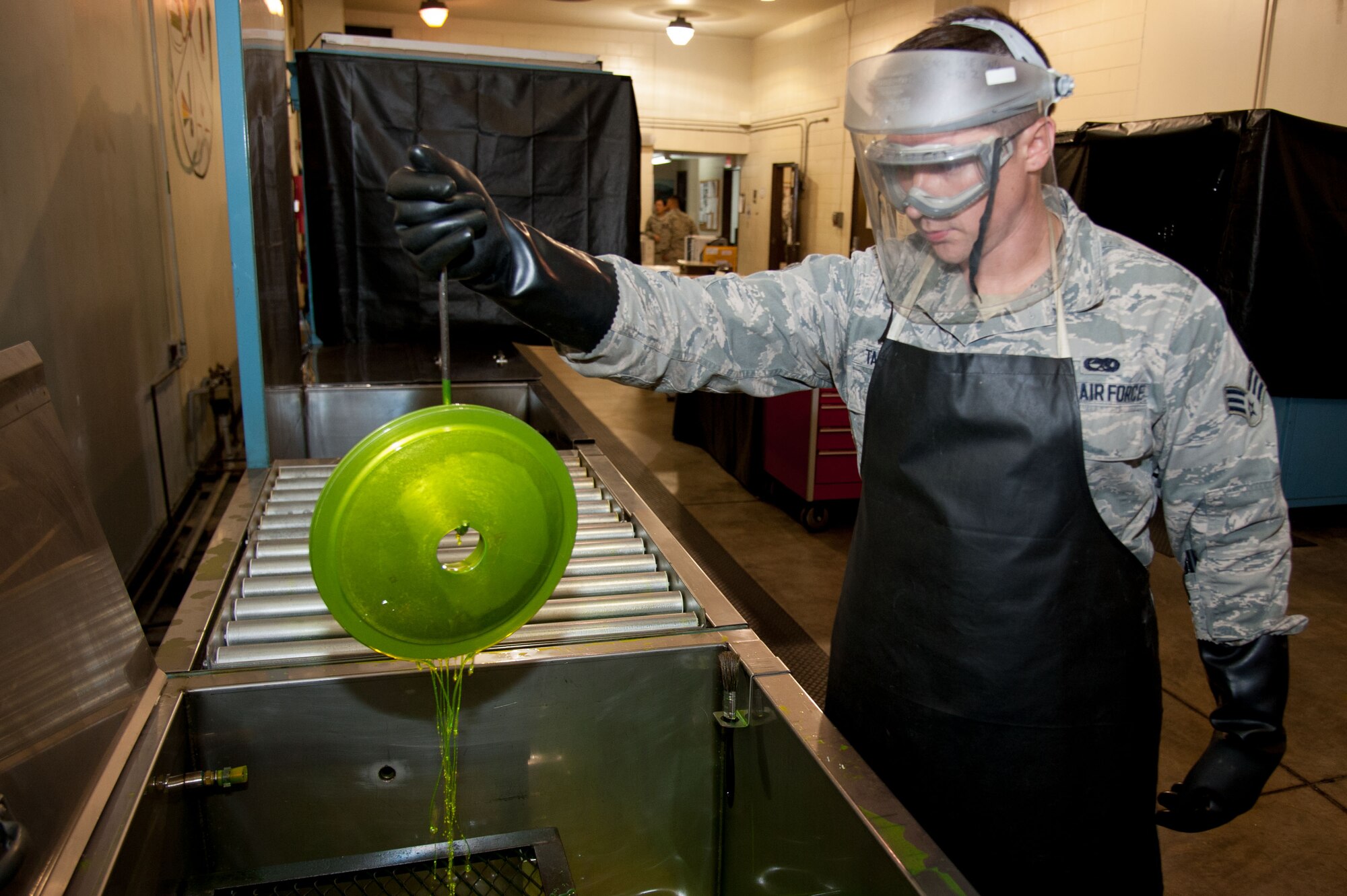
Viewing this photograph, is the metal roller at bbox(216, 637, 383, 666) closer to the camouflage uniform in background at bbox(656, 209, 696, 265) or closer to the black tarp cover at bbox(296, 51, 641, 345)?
the black tarp cover at bbox(296, 51, 641, 345)

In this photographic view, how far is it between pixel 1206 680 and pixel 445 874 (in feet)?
9.27

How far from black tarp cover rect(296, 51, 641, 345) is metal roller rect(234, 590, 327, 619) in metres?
2.21

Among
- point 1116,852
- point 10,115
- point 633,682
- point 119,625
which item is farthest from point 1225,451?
point 10,115

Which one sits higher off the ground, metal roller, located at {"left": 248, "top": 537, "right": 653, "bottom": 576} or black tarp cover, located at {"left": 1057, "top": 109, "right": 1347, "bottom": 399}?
black tarp cover, located at {"left": 1057, "top": 109, "right": 1347, "bottom": 399}

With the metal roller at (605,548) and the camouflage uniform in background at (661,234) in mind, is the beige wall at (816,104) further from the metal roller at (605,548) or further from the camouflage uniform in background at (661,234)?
the metal roller at (605,548)

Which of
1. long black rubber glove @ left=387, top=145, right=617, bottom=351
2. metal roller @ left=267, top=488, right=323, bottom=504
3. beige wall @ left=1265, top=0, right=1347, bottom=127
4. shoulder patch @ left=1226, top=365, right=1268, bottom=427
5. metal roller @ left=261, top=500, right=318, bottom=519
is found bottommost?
metal roller @ left=261, top=500, right=318, bottom=519

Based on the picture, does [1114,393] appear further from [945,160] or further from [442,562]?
[442,562]

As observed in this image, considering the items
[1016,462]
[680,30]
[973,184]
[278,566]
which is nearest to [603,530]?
[278,566]

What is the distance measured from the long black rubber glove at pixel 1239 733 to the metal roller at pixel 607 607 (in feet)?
2.56

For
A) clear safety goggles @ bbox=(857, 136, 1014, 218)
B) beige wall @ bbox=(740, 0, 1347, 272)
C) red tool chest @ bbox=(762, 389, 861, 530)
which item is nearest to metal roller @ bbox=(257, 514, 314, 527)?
clear safety goggles @ bbox=(857, 136, 1014, 218)

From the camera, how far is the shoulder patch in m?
1.17

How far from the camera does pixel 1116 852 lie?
4.17 ft

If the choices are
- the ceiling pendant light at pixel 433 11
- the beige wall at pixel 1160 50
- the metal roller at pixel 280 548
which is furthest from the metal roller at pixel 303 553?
the ceiling pendant light at pixel 433 11

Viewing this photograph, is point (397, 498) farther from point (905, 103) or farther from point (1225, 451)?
point (1225, 451)
